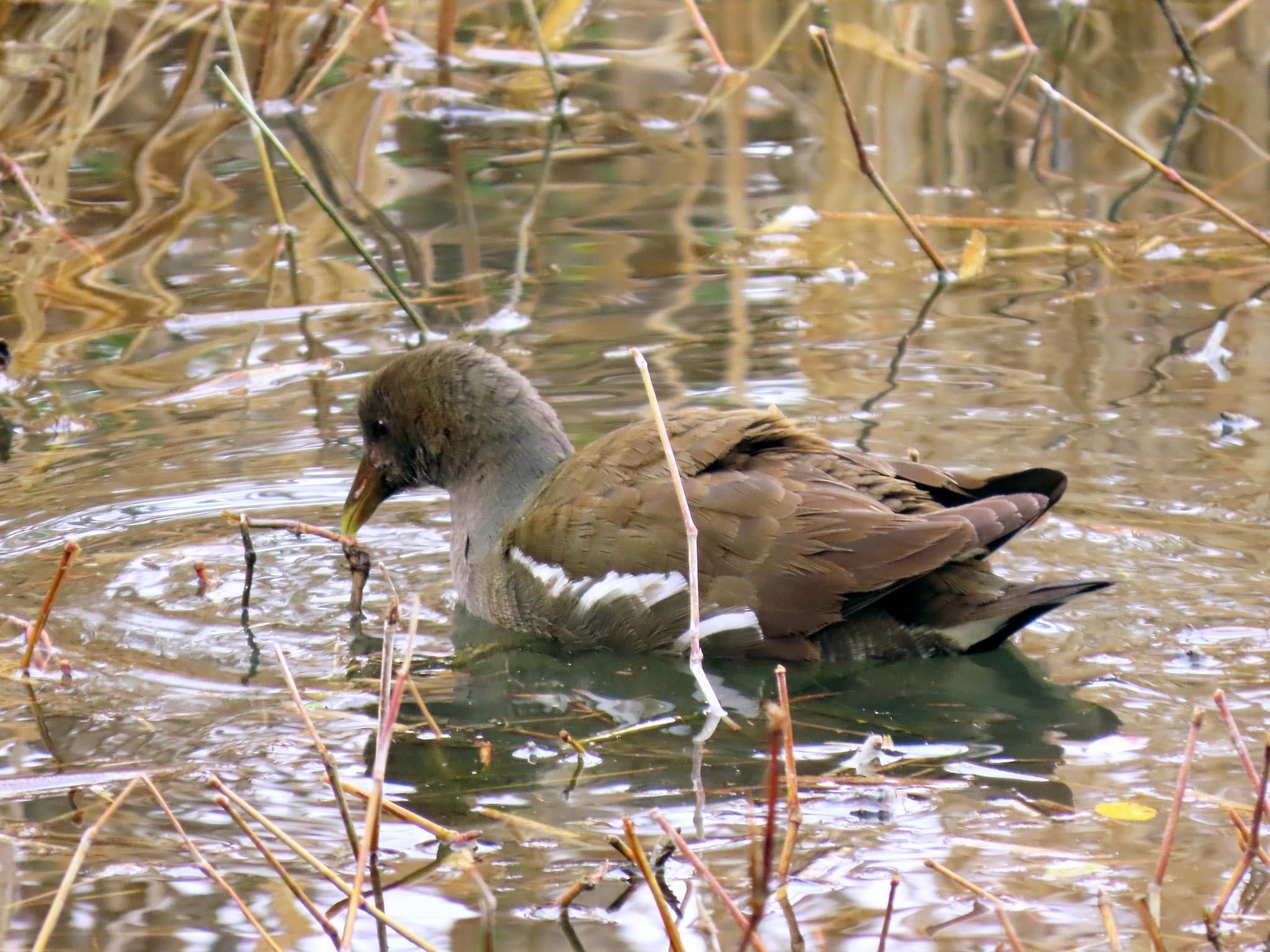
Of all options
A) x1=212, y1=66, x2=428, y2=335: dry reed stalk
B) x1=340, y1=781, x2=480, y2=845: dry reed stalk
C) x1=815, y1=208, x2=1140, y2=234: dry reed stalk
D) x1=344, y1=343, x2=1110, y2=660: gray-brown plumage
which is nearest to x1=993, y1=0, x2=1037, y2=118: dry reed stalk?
x1=815, y1=208, x2=1140, y2=234: dry reed stalk

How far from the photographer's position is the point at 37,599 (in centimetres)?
504

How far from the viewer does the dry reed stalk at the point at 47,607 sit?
4.07 metres

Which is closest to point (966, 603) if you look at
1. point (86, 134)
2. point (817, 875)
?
point (817, 875)

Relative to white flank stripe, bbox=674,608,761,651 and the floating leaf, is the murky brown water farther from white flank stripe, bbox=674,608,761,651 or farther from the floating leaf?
white flank stripe, bbox=674,608,761,651

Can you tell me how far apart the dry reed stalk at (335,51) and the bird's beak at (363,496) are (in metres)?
3.63

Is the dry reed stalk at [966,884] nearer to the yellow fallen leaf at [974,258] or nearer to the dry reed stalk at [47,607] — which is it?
the dry reed stalk at [47,607]

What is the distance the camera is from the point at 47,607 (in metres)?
4.36

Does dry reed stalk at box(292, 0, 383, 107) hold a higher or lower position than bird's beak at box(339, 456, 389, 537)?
higher

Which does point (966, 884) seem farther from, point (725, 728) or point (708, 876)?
point (725, 728)

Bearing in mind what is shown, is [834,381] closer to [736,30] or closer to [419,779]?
[419,779]

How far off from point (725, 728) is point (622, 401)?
2169mm

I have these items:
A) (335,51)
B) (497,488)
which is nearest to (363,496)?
(497,488)

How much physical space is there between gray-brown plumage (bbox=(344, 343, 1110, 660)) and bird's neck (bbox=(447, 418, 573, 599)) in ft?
0.23

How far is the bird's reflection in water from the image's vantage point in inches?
156
